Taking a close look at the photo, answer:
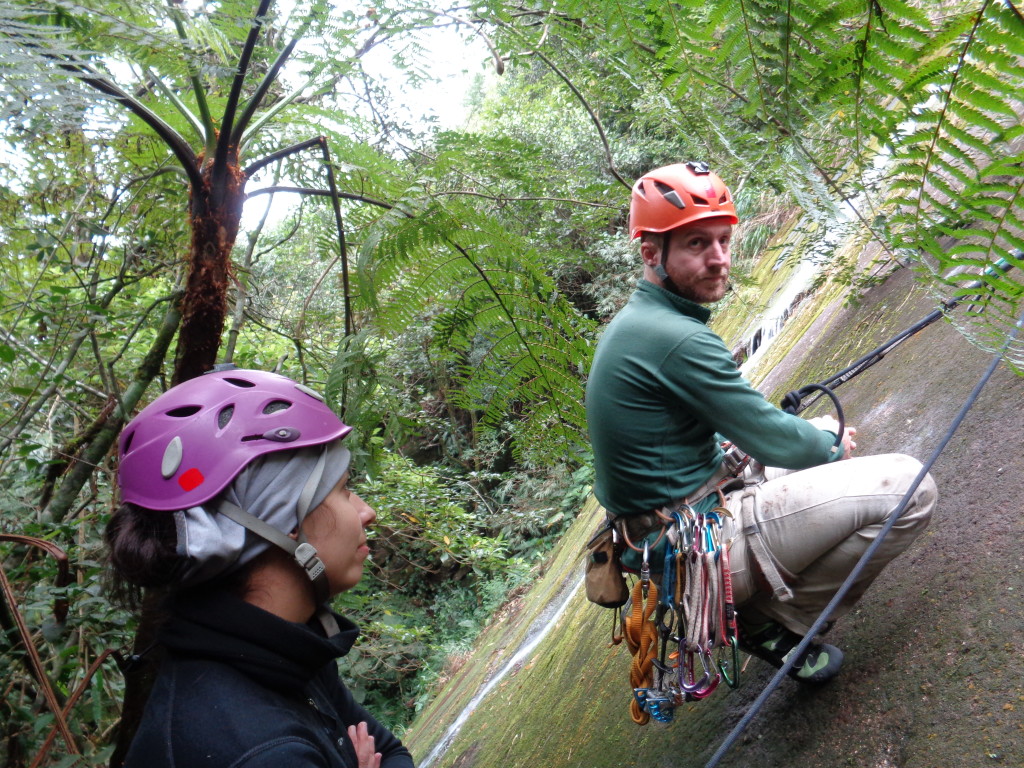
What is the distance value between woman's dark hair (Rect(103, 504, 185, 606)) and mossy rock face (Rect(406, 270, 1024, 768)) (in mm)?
1915

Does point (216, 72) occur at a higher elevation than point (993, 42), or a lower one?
higher

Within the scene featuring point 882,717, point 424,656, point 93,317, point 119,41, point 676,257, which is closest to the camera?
point 882,717

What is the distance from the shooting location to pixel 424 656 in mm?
10289

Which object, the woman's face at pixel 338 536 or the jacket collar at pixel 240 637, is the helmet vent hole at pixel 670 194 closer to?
the woman's face at pixel 338 536

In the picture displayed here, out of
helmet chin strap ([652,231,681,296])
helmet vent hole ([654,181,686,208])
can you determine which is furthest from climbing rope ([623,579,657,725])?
helmet vent hole ([654,181,686,208])

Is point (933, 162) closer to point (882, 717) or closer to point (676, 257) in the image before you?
point (676, 257)

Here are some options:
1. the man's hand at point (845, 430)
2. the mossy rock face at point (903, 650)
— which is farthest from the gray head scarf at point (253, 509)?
the mossy rock face at point (903, 650)

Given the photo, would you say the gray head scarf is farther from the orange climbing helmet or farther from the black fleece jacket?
the orange climbing helmet

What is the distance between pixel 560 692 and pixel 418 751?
247cm

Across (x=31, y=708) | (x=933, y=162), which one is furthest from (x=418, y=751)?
(x=933, y=162)

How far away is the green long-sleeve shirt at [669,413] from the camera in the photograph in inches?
85.7

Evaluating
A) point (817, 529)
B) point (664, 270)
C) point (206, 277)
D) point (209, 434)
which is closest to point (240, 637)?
point (209, 434)

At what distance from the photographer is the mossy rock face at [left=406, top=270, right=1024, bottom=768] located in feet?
6.54

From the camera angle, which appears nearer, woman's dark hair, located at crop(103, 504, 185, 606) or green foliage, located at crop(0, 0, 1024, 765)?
green foliage, located at crop(0, 0, 1024, 765)
